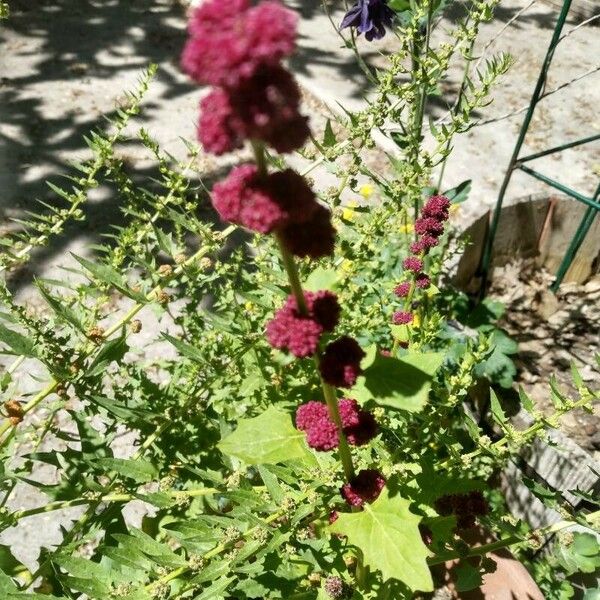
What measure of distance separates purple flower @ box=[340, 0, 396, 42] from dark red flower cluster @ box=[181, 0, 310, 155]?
154 cm

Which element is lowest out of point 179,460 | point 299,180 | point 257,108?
point 179,460

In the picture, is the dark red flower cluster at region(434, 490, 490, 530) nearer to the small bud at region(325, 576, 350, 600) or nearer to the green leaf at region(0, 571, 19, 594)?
the small bud at region(325, 576, 350, 600)

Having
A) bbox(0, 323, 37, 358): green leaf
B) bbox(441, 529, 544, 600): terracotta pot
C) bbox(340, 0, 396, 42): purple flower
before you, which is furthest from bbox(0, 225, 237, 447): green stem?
bbox(441, 529, 544, 600): terracotta pot

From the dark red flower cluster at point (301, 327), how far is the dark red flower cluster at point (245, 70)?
32 centimetres

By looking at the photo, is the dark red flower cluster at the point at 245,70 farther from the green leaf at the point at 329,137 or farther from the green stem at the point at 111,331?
the green leaf at the point at 329,137

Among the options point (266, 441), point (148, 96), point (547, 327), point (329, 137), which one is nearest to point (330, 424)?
point (266, 441)

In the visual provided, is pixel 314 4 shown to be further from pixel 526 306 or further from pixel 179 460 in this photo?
pixel 179 460

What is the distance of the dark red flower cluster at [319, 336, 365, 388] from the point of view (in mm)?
1058

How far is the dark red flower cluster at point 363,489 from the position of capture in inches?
52.4

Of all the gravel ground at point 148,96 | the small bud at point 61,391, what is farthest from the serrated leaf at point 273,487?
the gravel ground at point 148,96

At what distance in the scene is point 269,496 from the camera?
62.9 inches

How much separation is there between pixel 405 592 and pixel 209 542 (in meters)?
0.60

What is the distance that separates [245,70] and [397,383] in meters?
0.64

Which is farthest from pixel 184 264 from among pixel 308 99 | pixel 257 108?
pixel 308 99
